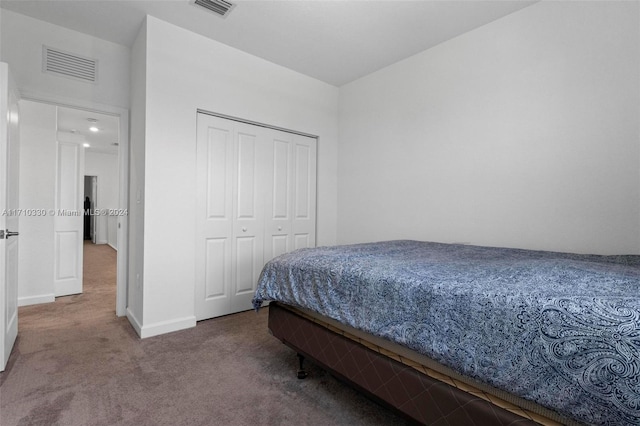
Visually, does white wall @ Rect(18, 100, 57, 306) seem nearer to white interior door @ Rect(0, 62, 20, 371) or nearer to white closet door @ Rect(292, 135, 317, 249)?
white interior door @ Rect(0, 62, 20, 371)

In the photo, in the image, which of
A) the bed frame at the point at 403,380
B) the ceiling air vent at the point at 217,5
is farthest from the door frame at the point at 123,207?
the bed frame at the point at 403,380

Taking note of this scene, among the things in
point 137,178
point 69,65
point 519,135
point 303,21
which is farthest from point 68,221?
point 519,135

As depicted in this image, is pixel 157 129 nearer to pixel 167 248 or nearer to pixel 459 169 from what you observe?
pixel 167 248

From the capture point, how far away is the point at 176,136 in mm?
2789

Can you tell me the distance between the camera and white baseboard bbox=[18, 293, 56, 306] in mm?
3317

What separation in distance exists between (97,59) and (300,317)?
3045 mm

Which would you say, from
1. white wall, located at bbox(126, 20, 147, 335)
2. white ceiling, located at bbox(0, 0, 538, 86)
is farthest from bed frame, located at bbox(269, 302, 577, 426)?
white ceiling, located at bbox(0, 0, 538, 86)

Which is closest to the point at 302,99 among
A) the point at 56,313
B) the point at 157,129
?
the point at 157,129

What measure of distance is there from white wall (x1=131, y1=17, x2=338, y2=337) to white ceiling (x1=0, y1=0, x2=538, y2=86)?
19 centimetres

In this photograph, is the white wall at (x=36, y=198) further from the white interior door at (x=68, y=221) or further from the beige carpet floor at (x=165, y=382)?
the beige carpet floor at (x=165, y=382)

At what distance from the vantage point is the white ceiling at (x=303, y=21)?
248 cm

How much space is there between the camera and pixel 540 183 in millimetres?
2379

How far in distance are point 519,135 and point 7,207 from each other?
3.71m

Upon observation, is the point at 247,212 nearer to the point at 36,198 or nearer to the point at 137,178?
the point at 137,178
